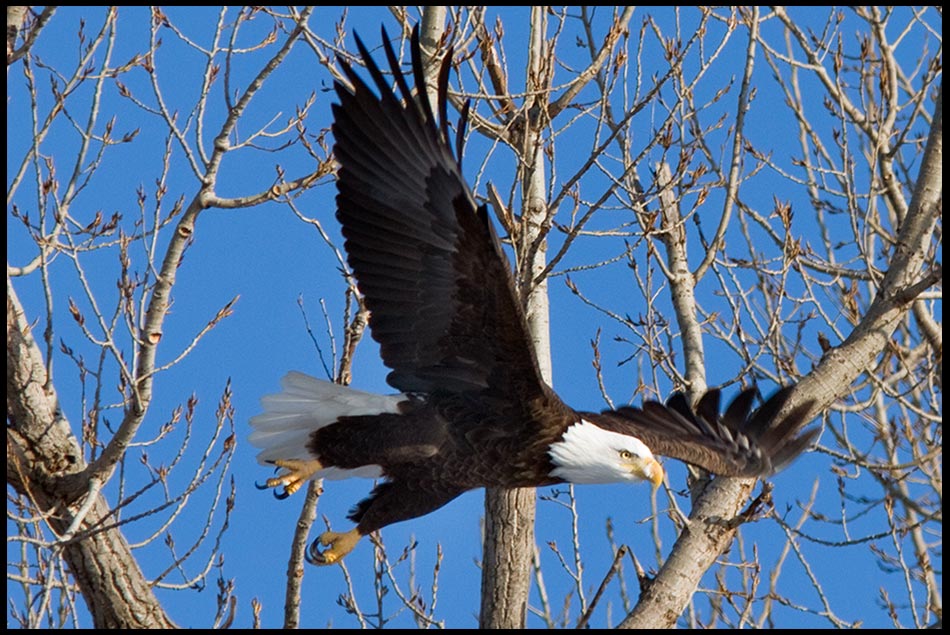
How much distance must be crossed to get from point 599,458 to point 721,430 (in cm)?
74

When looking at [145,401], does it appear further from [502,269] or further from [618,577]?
[618,577]

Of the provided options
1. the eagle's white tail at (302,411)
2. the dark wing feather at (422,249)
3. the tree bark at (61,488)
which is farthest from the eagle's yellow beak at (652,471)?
the tree bark at (61,488)

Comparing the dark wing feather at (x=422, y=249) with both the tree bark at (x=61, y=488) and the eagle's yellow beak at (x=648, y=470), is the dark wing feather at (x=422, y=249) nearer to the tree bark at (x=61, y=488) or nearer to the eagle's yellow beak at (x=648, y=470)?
the eagle's yellow beak at (x=648, y=470)

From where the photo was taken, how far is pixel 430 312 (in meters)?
4.27

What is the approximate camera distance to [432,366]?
4348mm

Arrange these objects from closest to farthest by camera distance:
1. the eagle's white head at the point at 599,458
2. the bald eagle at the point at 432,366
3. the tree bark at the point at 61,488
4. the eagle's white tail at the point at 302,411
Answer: the tree bark at the point at 61,488, the bald eagle at the point at 432,366, the eagle's white head at the point at 599,458, the eagle's white tail at the point at 302,411

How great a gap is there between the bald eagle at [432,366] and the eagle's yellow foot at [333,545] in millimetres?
64

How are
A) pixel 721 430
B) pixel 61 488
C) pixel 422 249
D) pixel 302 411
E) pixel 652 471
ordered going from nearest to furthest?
pixel 61 488 < pixel 422 249 < pixel 652 471 < pixel 302 411 < pixel 721 430

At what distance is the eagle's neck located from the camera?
14.0 feet

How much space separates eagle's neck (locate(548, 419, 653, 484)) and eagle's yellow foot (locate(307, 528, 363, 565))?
0.89 meters

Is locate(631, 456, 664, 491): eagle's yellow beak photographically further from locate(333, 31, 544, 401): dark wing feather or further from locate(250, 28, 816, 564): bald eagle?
locate(333, 31, 544, 401): dark wing feather

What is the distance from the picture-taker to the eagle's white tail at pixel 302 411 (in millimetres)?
4566

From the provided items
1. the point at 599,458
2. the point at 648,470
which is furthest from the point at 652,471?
the point at 599,458

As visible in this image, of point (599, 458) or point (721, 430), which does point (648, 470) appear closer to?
point (599, 458)
